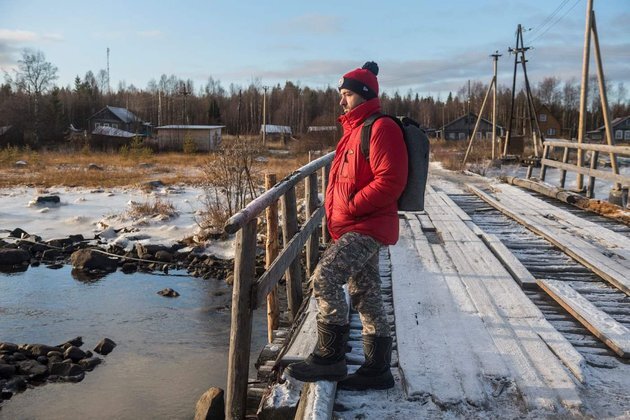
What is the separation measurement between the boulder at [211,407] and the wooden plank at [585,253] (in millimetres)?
3657

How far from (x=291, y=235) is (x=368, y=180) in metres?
2.62

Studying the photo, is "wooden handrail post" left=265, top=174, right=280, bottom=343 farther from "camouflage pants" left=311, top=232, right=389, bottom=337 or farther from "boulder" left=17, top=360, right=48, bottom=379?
"boulder" left=17, top=360, right=48, bottom=379

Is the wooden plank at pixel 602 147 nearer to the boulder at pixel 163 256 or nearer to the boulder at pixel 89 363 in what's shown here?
the boulder at pixel 89 363

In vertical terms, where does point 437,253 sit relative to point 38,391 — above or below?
above

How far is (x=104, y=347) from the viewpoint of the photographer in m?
8.05

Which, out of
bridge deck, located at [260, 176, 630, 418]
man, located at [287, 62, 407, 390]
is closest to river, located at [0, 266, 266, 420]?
bridge deck, located at [260, 176, 630, 418]

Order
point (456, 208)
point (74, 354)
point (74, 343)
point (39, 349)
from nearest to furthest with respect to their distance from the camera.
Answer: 1. point (74, 354)
2. point (39, 349)
3. point (74, 343)
4. point (456, 208)

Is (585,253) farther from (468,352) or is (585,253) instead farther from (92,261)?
(92,261)

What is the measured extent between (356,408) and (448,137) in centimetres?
8246

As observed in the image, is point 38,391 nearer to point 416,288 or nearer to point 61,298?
point 61,298

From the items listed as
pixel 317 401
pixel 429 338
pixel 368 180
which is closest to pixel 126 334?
pixel 429 338

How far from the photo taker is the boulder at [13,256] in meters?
13.1

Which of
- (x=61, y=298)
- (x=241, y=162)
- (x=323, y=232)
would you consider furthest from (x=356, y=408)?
(x=241, y=162)

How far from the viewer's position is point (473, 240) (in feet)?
23.8
